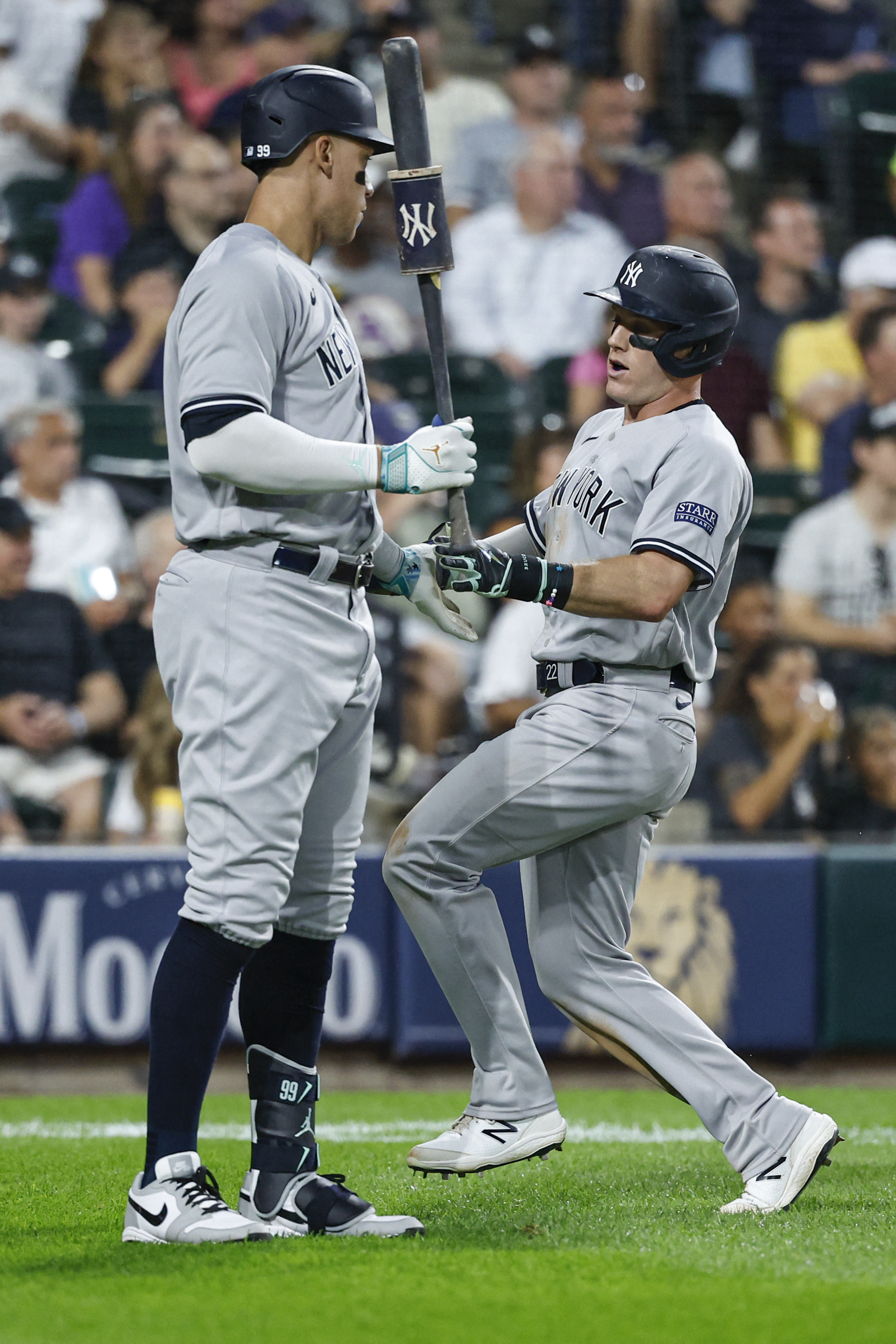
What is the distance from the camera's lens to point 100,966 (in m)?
5.26

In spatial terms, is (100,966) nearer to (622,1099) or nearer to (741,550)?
(622,1099)

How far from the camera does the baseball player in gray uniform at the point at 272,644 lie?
253cm

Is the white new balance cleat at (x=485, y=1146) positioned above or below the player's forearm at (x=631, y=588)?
below

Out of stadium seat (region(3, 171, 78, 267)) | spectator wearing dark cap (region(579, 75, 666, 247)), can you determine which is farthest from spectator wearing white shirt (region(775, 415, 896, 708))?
stadium seat (region(3, 171, 78, 267))

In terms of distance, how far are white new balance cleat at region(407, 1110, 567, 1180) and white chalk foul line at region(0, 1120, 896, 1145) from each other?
Answer: 3.37 ft

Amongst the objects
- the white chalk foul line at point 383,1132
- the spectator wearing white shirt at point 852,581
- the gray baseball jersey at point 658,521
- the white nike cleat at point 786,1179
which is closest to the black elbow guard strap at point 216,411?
the gray baseball jersey at point 658,521

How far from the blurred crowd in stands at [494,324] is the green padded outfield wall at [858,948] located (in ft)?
1.49

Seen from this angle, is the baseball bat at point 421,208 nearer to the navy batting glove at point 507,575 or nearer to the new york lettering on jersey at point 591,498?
the navy batting glove at point 507,575

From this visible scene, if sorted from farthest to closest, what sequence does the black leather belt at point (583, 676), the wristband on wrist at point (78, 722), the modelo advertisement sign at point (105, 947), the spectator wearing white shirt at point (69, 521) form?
1. the spectator wearing white shirt at point (69, 521)
2. the wristband on wrist at point (78, 722)
3. the modelo advertisement sign at point (105, 947)
4. the black leather belt at point (583, 676)

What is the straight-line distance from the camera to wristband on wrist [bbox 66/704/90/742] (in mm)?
5867

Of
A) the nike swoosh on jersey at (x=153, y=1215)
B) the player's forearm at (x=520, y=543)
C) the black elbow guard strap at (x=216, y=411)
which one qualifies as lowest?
the nike swoosh on jersey at (x=153, y=1215)

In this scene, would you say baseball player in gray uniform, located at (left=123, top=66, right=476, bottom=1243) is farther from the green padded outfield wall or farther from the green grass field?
the green padded outfield wall

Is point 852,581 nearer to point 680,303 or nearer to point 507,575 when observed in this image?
point 680,303

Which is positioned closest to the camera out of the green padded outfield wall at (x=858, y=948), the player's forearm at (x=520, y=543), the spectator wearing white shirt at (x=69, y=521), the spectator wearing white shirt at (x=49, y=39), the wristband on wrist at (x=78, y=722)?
the player's forearm at (x=520, y=543)
